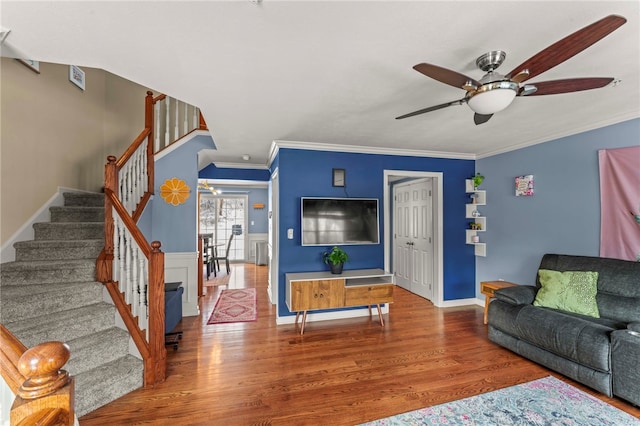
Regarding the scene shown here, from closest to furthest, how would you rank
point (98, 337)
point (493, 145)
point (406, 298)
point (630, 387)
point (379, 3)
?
1. point (379, 3)
2. point (630, 387)
3. point (98, 337)
4. point (493, 145)
5. point (406, 298)

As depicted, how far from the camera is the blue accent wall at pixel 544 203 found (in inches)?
122

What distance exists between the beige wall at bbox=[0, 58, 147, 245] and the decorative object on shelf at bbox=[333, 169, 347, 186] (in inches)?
130

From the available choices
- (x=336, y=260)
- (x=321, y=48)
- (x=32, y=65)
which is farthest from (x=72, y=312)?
(x=321, y=48)

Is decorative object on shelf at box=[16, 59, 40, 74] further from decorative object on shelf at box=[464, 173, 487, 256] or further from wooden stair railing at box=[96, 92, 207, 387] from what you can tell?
decorative object on shelf at box=[464, 173, 487, 256]

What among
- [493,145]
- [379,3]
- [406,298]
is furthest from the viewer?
[406,298]

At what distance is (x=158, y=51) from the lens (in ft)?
5.63

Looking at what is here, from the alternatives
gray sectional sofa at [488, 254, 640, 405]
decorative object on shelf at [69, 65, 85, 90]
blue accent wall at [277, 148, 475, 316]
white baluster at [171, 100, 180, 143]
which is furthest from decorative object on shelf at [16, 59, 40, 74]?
gray sectional sofa at [488, 254, 640, 405]

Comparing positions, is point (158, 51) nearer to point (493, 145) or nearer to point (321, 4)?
point (321, 4)

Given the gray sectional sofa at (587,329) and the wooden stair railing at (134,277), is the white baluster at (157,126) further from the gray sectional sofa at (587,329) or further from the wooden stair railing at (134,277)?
the gray sectional sofa at (587,329)

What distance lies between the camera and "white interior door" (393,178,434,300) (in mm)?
4688

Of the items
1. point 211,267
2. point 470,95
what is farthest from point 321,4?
point 211,267

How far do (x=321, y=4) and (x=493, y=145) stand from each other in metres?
3.67

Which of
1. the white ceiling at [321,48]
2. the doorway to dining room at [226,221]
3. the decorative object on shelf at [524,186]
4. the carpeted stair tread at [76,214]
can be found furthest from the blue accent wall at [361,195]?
the doorway to dining room at [226,221]

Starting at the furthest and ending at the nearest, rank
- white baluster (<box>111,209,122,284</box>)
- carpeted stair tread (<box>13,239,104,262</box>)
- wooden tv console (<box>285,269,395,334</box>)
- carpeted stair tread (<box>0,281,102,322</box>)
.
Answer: wooden tv console (<box>285,269,395,334</box>) → carpeted stair tread (<box>13,239,104,262</box>) → white baluster (<box>111,209,122,284</box>) → carpeted stair tread (<box>0,281,102,322</box>)
